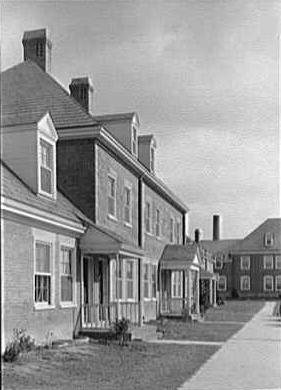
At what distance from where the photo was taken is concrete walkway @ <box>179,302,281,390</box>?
6.65 meters

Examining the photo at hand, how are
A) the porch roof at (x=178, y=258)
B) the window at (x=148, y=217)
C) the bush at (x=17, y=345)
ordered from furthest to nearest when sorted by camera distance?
the porch roof at (x=178, y=258), the window at (x=148, y=217), the bush at (x=17, y=345)

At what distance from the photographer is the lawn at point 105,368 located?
6.34 meters

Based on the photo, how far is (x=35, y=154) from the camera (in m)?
8.80

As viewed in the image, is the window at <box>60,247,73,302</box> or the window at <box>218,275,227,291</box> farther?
the window at <box>218,275,227,291</box>

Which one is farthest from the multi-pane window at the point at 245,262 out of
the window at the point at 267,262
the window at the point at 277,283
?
the window at the point at 277,283

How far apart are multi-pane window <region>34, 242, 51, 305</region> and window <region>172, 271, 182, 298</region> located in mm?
10412

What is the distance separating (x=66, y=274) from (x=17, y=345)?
8.23ft

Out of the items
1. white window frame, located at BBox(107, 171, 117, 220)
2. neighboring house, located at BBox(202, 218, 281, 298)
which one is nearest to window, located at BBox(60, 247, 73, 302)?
white window frame, located at BBox(107, 171, 117, 220)

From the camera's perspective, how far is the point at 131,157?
13.0 metres

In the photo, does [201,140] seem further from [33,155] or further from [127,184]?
[127,184]

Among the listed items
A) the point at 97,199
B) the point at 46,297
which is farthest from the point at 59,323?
the point at 97,199

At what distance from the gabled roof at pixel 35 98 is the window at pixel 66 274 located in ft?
6.52

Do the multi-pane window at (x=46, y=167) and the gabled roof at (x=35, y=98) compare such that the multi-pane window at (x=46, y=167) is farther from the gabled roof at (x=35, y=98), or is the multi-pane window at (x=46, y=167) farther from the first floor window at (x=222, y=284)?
the first floor window at (x=222, y=284)

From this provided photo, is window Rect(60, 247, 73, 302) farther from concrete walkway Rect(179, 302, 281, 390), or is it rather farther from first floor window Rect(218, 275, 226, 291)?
first floor window Rect(218, 275, 226, 291)
